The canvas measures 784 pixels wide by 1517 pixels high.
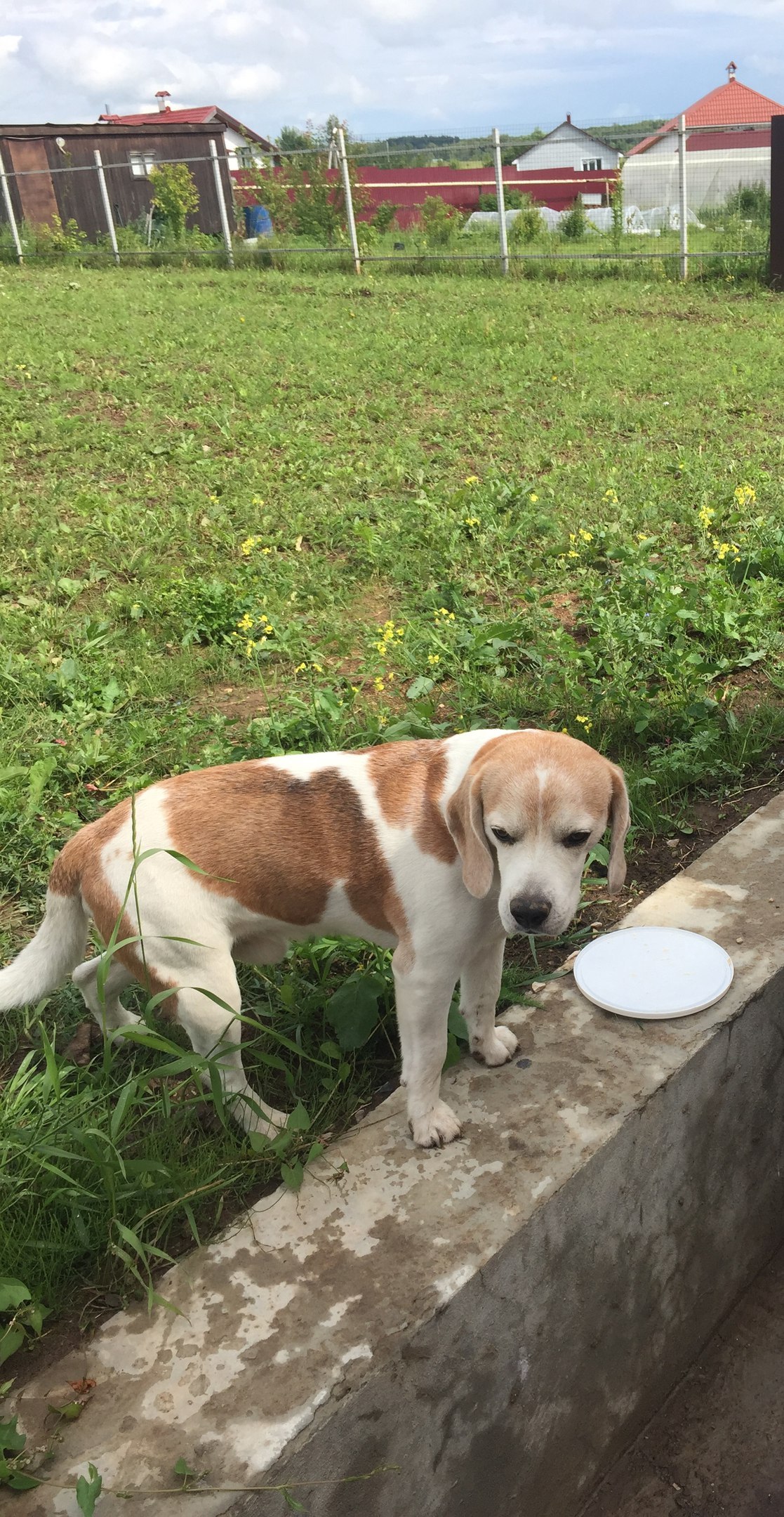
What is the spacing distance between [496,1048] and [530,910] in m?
0.68

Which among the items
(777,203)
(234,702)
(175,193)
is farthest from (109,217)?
(234,702)

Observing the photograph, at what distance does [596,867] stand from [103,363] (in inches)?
322

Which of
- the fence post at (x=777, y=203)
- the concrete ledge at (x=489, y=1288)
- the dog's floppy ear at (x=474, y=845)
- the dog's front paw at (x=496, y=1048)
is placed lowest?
the concrete ledge at (x=489, y=1288)

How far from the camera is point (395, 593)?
19.3 feet

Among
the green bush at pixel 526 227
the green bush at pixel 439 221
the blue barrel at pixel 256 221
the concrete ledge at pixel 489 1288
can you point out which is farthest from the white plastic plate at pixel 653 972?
the blue barrel at pixel 256 221

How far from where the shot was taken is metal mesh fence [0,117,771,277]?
15156 millimetres

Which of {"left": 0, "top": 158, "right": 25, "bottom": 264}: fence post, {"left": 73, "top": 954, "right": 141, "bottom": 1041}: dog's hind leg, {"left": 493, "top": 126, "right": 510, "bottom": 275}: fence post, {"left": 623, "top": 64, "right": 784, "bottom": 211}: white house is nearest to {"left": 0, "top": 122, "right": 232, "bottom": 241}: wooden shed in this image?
{"left": 0, "top": 158, "right": 25, "bottom": 264}: fence post

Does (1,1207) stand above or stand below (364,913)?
below

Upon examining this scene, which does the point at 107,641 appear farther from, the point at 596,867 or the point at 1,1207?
the point at 1,1207

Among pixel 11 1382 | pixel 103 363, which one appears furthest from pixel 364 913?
pixel 103 363

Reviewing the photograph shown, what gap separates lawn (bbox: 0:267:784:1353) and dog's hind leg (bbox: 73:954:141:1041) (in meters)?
0.10

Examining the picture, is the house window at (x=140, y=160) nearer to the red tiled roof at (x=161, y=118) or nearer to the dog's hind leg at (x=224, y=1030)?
the red tiled roof at (x=161, y=118)

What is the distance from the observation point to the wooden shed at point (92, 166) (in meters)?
25.5

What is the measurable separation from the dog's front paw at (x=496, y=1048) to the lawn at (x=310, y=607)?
31 centimetres
